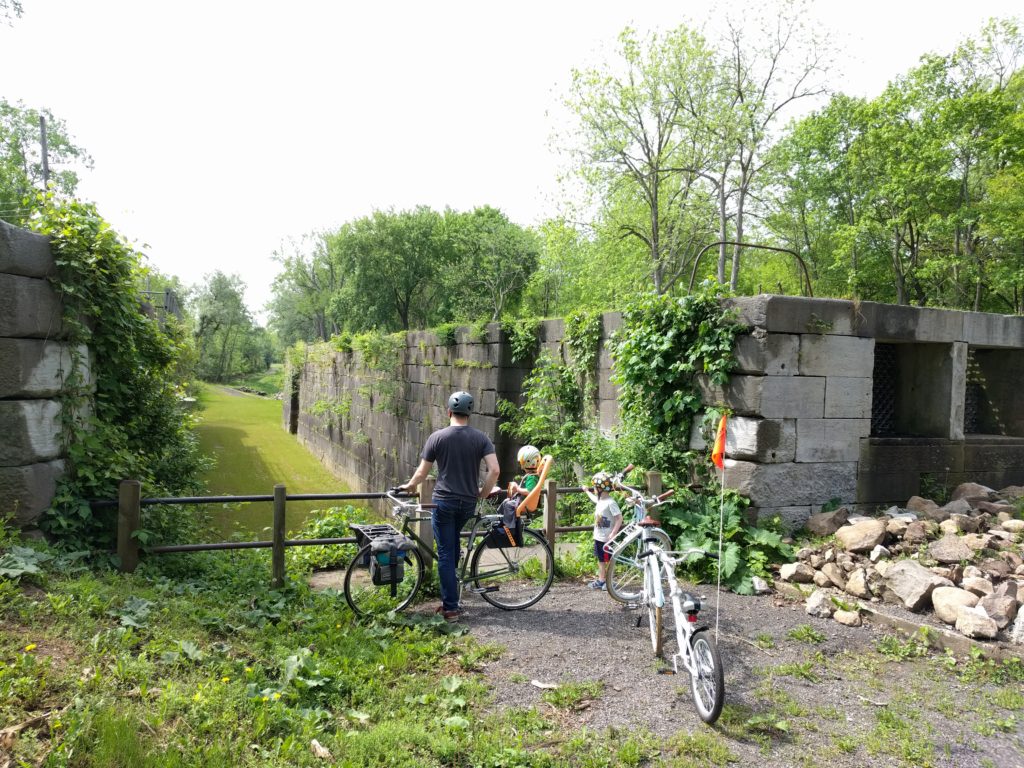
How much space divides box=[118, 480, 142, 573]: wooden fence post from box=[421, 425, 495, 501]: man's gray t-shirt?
7.78ft

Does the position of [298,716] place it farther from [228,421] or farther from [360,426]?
[228,421]

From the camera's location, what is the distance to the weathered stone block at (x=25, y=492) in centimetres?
518

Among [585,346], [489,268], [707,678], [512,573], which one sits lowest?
[512,573]

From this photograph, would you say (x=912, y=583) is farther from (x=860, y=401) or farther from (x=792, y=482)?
(x=860, y=401)

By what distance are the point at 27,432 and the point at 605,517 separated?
4541 millimetres

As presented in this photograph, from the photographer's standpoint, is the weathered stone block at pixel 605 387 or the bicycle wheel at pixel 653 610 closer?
the bicycle wheel at pixel 653 610

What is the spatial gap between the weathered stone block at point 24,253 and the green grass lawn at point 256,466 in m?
5.91

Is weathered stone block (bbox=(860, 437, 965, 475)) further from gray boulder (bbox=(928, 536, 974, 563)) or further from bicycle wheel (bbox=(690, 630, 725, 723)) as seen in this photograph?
bicycle wheel (bbox=(690, 630, 725, 723))

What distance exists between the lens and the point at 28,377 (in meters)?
5.39

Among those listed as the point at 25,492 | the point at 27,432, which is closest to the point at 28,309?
the point at 27,432

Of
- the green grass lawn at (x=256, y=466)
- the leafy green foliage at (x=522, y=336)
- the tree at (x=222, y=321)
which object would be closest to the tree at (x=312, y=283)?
the tree at (x=222, y=321)

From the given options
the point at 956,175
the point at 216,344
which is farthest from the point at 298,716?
the point at 216,344

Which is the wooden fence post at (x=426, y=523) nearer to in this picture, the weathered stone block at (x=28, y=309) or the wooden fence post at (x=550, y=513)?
the wooden fence post at (x=550, y=513)

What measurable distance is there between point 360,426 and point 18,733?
1547cm
